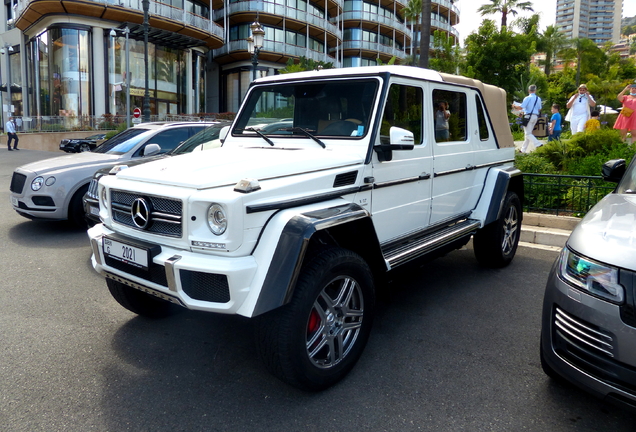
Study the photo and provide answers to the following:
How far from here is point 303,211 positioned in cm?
308

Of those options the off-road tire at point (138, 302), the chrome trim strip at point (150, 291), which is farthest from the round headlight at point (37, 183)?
the chrome trim strip at point (150, 291)

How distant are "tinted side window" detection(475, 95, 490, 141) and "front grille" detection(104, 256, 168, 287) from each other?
3.76 meters

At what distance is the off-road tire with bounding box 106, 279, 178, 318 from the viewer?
3.94 meters

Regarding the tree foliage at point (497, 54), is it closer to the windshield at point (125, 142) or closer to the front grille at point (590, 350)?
the windshield at point (125, 142)

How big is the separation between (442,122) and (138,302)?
123 inches

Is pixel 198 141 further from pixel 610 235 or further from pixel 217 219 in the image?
pixel 610 235

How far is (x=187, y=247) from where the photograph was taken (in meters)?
2.97

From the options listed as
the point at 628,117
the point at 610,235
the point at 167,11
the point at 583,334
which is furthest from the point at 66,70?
the point at 583,334

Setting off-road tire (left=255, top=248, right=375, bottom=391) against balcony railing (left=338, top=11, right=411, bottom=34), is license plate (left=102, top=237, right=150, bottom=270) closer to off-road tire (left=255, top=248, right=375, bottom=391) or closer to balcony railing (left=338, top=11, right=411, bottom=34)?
off-road tire (left=255, top=248, right=375, bottom=391)

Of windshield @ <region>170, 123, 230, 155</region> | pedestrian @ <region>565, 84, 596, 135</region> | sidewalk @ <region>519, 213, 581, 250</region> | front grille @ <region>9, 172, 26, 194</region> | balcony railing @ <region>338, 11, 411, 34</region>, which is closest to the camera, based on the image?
sidewalk @ <region>519, 213, 581, 250</region>

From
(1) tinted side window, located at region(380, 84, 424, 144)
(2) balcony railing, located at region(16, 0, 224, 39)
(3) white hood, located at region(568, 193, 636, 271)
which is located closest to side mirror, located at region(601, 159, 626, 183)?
(3) white hood, located at region(568, 193, 636, 271)

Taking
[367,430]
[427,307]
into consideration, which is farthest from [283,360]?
[427,307]

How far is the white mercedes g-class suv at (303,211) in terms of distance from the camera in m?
2.84

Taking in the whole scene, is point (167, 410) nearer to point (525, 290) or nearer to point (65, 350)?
point (65, 350)
